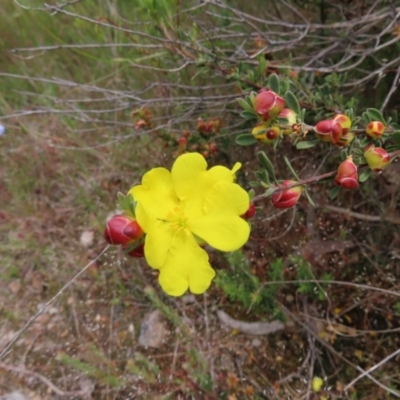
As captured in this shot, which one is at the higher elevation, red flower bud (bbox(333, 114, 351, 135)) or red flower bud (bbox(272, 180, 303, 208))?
red flower bud (bbox(333, 114, 351, 135))

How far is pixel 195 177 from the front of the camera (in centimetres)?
108

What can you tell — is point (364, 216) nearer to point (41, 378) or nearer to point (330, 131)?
point (330, 131)

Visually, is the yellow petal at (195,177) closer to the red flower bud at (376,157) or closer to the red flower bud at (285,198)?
the red flower bud at (285,198)

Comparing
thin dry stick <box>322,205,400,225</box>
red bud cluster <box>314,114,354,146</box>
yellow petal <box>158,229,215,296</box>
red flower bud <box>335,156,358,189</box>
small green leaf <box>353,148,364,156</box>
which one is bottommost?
thin dry stick <box>322,205,400,225</box>

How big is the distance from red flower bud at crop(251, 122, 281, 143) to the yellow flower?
139 mm

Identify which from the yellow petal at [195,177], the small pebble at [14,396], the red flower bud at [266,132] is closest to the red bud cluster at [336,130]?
the red flower bud at [266,132]

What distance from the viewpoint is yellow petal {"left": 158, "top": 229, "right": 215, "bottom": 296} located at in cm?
104

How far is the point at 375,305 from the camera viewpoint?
1985 millimetres

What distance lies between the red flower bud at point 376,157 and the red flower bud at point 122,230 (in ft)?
1.91

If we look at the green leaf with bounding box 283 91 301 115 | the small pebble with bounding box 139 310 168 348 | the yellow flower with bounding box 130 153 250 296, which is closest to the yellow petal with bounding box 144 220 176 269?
the yellow flower with bounding box 130 153 250 296

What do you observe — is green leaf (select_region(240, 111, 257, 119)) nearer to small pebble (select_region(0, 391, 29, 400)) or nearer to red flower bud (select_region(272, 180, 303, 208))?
red flower bud (select_region(272, 180, 303, 208))

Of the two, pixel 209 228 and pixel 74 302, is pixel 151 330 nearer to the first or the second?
pixel 74 302

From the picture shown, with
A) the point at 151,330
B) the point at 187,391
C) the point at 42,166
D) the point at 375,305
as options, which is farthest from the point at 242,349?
the point at 42,166

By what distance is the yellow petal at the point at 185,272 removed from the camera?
104 centimetres
